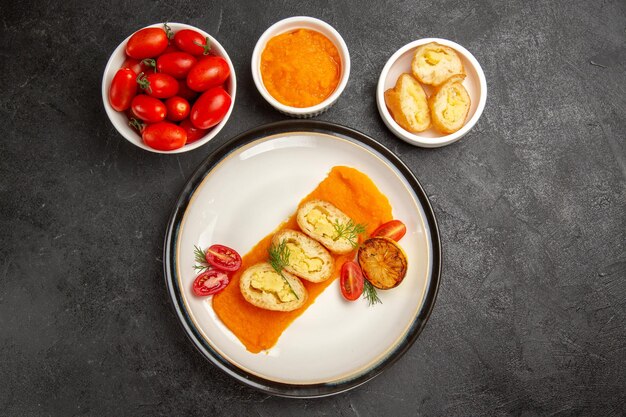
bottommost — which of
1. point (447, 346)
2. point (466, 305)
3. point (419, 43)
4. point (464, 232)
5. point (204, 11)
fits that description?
point (447, 346)

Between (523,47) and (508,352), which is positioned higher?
(523,47)

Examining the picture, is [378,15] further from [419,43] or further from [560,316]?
[560,316]

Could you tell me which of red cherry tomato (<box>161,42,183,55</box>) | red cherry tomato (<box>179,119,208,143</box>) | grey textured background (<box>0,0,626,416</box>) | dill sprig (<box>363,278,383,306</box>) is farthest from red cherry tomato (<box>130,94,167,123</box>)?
dill sprig (<box>363,278,383,306</box>)

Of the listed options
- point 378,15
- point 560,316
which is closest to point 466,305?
point 560,316

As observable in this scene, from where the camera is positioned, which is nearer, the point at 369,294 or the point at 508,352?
the point at 369,294

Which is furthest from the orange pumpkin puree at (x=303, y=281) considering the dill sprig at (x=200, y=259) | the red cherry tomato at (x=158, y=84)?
the red cherry tomato at (x=158, y=84)

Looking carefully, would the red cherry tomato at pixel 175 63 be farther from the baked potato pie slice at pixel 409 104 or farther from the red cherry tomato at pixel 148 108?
the baked potato pie slice at pixel 409 104
